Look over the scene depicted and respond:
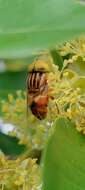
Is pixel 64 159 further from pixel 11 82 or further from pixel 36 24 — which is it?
pixel 11 82

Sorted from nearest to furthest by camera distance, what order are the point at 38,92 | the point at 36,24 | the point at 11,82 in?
the point at 36,24, the point at 38,92, the point at 11,82

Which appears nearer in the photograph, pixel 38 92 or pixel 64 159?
pixel 64 159

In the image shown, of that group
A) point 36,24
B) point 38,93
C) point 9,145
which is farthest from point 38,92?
point 36,24

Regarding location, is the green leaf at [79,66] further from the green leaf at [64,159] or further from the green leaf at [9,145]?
the green leaf at [9,145]

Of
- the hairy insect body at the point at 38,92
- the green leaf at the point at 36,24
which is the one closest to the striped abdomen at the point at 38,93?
the hairy insect body at the point at 38,92

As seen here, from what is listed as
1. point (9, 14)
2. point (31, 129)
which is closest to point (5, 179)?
point (31, 129)

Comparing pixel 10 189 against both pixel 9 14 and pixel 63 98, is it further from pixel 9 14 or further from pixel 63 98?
pixel 9 14
